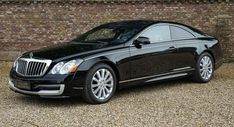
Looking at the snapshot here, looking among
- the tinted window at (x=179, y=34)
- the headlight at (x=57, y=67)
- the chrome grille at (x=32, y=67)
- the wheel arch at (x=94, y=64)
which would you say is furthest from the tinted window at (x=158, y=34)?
the chrome grille at (x=32, y=67)

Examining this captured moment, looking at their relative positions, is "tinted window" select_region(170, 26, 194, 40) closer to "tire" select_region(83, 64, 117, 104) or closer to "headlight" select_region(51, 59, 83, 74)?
"tire" select_region(83, 64, 117, 104)

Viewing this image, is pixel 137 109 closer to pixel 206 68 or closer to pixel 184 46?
pixel 184 46

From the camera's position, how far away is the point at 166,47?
8.05 metres

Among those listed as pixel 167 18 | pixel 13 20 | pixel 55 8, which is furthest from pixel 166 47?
pixel 13 20

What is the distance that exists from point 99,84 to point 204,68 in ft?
9.82

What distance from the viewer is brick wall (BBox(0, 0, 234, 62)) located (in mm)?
12297

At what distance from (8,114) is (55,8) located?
698 cm

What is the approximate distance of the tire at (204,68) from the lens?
8.70m

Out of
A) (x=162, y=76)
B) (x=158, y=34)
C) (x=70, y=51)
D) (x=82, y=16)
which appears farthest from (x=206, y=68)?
(x=82, y=16)

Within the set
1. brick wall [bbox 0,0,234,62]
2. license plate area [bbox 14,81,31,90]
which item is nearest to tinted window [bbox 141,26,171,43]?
license plate area [bbox 14,81,31,90]

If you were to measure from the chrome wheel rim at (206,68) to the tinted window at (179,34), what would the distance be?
2.01 ft

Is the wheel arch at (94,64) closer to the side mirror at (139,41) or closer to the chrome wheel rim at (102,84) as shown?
the chrome wheel rim at (102,84)

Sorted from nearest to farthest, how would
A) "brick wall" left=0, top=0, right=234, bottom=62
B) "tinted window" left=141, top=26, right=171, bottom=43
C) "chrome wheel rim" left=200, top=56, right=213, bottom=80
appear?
"tinted window" left=141, top=26, right=171, bottom=43 → "chrome wheel rim" left=200, top=56, right=213, bottom=80 → "brick wall" left=0, top=0, right=234, bottom=62

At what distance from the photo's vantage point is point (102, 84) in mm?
6941
